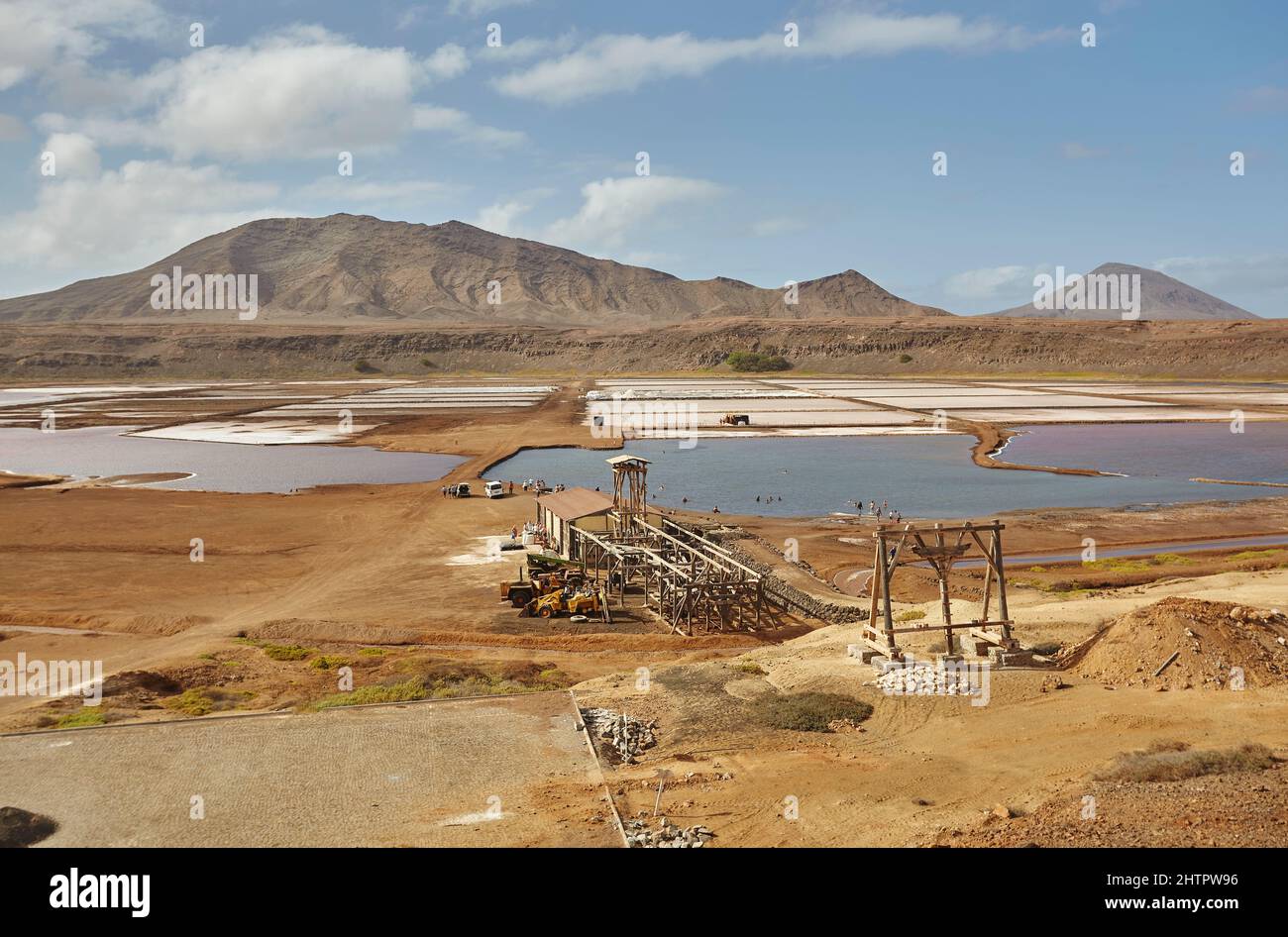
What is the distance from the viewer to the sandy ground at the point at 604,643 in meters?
14.6

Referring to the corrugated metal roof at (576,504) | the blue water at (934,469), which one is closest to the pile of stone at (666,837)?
the corrugated metal roof at (576,504)

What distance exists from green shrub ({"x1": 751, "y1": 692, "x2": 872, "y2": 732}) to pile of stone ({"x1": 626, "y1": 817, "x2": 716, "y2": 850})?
16.2 feet

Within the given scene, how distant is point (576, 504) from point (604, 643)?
12603 millimetres

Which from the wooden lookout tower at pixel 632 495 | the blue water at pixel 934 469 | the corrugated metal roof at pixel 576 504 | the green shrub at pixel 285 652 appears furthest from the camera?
the blue water at pixel 934 469

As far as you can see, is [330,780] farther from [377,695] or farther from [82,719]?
[82,719]

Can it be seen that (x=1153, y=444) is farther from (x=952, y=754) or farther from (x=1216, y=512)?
(x=952, y=754)

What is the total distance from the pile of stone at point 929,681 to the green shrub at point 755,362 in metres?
160

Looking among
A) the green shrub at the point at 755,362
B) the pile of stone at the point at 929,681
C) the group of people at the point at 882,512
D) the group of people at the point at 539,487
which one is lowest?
the pile of stone at the point at 929,681

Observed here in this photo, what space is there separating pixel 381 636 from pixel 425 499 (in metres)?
25.9

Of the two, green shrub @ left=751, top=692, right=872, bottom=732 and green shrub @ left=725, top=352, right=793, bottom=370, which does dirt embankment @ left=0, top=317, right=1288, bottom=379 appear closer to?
green shrub @ left=725, top=352, right=793, bottom=370

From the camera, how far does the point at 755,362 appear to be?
177625mm

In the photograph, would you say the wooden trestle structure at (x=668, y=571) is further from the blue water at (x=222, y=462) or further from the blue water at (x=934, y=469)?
the blue water at (x=222, y=462)

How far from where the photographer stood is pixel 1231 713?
15883 mm
